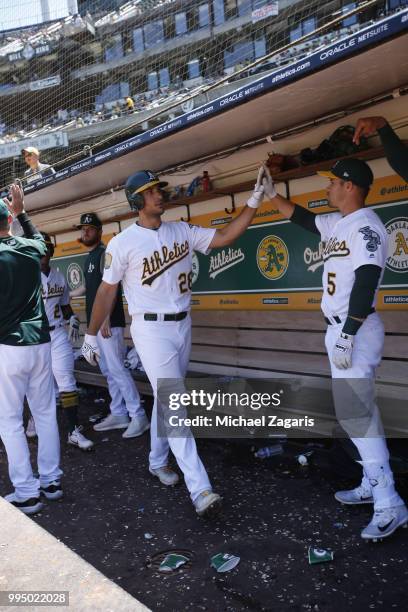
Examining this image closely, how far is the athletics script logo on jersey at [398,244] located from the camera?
153 inches

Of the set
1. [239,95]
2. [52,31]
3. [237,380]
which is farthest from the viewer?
[52,31]

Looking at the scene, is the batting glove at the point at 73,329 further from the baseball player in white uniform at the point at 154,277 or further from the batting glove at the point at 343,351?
the batting glove at the point at 343,351

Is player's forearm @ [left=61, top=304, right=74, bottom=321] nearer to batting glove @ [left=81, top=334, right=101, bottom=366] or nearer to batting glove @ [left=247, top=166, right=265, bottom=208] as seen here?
batting glove @ [left=81, top=334, right=101, bottom=366]

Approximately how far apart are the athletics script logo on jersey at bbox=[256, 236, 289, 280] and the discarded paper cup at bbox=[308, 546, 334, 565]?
2.55m

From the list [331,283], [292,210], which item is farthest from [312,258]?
[331,283]

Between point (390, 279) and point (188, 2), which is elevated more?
point (188, 2)

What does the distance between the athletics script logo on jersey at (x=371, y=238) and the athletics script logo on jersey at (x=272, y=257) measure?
1838 millimetres

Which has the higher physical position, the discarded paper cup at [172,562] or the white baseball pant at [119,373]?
the white baseball pant at [119,373]

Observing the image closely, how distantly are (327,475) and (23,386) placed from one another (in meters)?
2.14

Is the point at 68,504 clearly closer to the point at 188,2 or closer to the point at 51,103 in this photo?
the point at 188,2

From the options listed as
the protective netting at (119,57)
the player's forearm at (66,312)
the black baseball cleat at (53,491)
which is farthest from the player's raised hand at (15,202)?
the protective netting at (119,57)

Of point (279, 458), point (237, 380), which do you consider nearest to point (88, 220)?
point (237, 380)

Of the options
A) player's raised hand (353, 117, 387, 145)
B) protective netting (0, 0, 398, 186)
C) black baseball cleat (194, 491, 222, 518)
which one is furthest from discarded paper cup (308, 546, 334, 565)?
protective netting (0, 0, 398, 186)

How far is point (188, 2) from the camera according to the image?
27.2 meters
